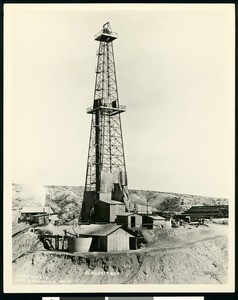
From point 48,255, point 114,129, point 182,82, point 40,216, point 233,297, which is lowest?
point 233,297

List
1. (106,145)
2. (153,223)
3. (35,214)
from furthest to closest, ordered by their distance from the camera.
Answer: (106,145) → (153,223) → (35,214)

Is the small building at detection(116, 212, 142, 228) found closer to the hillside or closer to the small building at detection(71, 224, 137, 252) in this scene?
the small building at detection(71, 224, 137, 252)

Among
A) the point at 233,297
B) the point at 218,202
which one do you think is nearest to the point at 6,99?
the point at 218,202

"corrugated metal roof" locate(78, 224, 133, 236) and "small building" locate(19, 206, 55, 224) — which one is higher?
"small building" locate(19, 206, 55, 224)

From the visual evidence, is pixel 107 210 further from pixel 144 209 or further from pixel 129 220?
pixel 144 209

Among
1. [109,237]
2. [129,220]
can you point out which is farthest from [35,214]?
[129,220]

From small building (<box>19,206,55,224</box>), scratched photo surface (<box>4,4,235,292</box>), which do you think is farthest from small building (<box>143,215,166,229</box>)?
small building (<box>19,206,55,224</box>)

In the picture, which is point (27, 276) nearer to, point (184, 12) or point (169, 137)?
point (169, 137)
